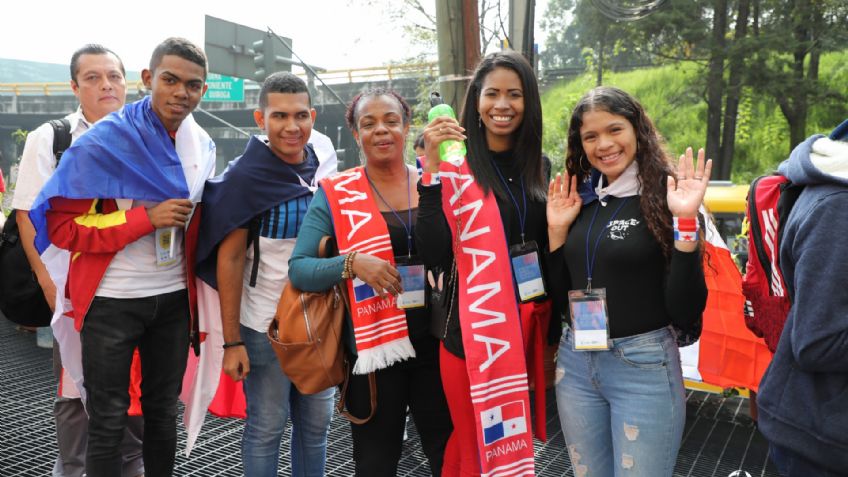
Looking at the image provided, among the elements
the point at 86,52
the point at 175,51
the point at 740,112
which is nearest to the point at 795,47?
the point at 740,112

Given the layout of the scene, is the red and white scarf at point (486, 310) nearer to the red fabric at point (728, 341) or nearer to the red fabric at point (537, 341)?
the red fabric at point (537, 341)

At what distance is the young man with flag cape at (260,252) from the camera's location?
9.16ft

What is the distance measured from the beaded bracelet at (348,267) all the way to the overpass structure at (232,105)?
14.3 meters

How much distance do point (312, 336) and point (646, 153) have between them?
1.33 m

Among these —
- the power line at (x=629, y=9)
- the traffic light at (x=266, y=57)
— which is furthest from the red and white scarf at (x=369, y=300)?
the traffic light at (x=266, y=57)

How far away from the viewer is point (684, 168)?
2209 millimetres

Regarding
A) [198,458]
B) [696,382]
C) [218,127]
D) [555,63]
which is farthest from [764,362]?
[218,127]

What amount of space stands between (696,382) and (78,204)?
3728mm

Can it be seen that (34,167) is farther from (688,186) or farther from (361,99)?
(688,186)

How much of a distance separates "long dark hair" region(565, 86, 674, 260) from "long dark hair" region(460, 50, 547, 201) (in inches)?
6.0

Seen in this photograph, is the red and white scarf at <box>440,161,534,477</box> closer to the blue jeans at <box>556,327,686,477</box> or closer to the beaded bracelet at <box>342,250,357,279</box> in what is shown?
the blue jeans at <box>556,327,686,477</box>

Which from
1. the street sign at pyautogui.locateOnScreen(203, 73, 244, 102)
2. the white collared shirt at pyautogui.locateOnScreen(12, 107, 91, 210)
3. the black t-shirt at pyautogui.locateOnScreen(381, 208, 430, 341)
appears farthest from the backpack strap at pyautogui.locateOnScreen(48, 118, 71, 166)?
the street sign at pyautogui.locateOnScreen(203, 73, 244, 102)

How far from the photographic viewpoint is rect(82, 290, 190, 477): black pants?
2.74m

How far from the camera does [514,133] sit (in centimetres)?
251
